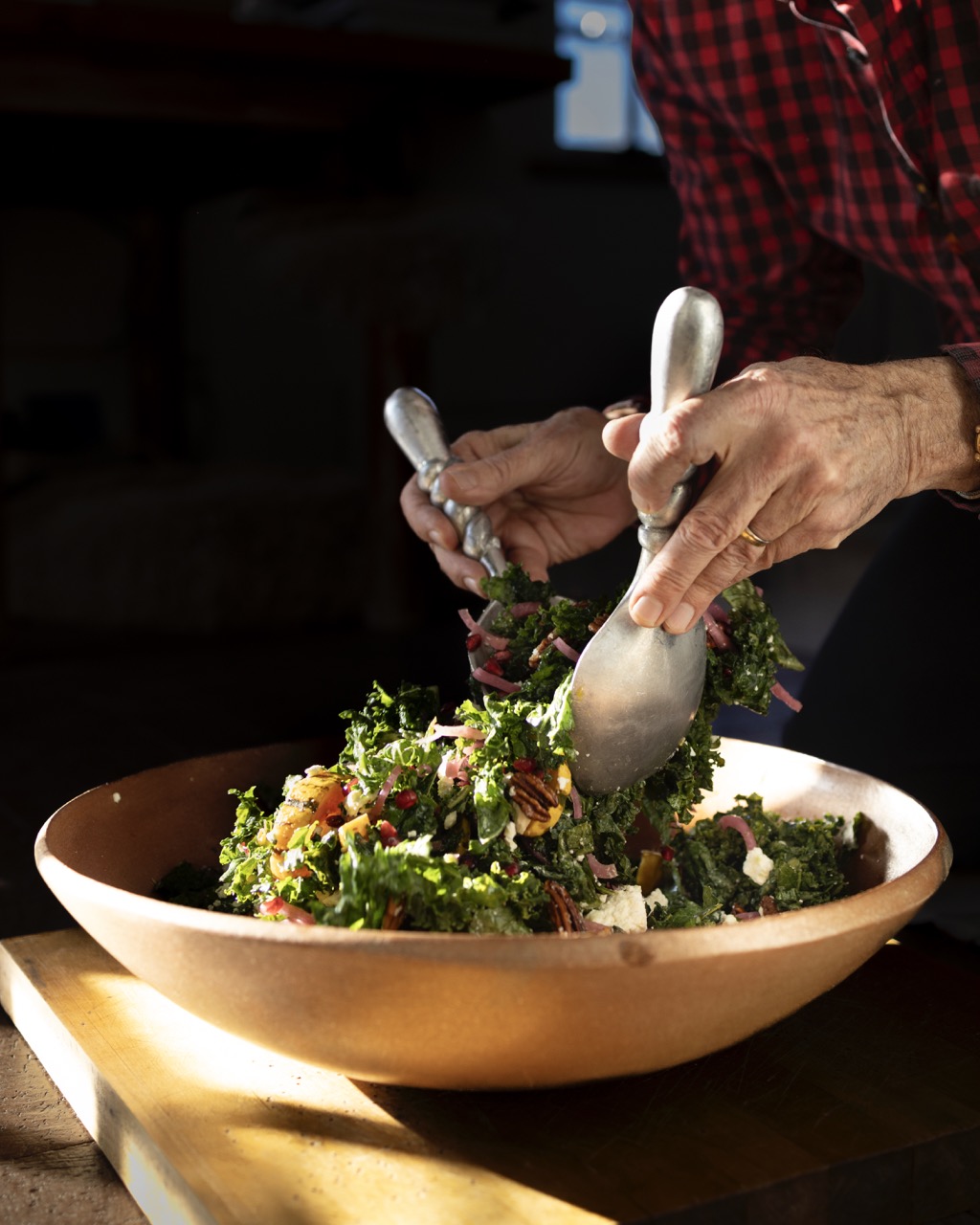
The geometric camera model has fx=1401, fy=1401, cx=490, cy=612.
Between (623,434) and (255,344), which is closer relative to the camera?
(623,434)

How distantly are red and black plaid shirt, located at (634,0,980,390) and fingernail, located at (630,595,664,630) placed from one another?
59cm

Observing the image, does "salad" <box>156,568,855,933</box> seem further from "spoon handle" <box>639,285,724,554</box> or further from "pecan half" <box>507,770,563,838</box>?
"spoon handle" <box>639,285,724,554</box>

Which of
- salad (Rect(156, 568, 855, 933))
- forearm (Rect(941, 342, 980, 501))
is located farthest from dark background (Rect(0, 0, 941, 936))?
forearm (Rect(941, 342, 980, 501))

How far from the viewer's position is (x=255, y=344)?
4.51 metres

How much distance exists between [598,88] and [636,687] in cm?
503

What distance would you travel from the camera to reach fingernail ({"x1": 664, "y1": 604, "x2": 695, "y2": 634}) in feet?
2.73

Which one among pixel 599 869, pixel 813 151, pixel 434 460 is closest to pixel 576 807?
pixel 599 869

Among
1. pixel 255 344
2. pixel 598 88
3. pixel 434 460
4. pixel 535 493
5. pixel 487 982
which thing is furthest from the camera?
pixel 598 88

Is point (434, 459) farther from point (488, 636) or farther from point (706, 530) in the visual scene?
point (706, 530)

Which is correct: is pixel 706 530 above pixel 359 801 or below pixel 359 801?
above

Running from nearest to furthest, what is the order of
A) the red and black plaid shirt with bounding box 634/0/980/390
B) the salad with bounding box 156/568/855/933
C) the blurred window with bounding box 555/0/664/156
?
the salad with bounding box 156/568/855/933
the red and black plaid shirt with bounding box 634/0/980/390
the blurred window with bounding box 555/0/664/156

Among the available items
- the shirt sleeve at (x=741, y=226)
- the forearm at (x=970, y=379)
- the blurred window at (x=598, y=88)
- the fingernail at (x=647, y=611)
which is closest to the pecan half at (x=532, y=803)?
the fingernail at (x=647, y=611)

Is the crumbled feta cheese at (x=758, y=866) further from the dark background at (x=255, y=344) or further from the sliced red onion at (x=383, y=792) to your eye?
the dark background at (x=255, y=344)

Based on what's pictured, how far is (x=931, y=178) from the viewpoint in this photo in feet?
4.43
